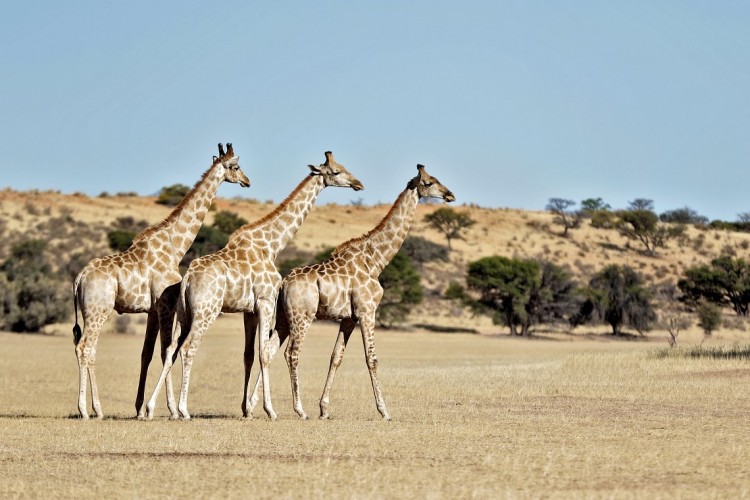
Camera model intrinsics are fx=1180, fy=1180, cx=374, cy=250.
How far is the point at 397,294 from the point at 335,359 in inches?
1576

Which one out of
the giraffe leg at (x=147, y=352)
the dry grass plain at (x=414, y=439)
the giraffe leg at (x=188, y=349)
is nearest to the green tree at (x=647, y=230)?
the dry grass plain at (x=414, y=439)

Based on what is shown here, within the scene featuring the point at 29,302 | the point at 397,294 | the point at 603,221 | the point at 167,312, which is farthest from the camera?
the point at 603,221

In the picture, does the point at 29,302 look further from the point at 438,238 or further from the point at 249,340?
the point at 438,238

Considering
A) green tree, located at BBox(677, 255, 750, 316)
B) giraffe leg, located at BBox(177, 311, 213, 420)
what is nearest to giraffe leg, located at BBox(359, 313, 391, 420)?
giraffe leg, located at BBox(177, 311, 213, 420)

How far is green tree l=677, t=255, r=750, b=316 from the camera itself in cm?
6006

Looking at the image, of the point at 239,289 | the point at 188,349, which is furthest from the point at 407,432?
the point at 188,349

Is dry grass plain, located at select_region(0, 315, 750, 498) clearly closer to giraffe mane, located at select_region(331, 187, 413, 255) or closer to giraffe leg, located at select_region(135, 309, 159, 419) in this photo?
giraffe leg, located at select_region(135, 309, 159, 419)

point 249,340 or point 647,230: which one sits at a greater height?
point 647,230

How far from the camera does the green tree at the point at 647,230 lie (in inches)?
3759

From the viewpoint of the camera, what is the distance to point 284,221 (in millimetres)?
17297

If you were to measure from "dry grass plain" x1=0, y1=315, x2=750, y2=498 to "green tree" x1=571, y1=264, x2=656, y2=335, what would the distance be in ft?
96.1

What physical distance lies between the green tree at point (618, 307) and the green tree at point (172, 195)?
149 feet

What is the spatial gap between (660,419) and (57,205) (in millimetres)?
75415

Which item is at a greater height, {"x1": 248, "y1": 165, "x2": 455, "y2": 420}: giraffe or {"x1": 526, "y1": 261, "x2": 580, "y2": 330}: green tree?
{"x1": 526, "y1": 261, "x2": 580, "y2": 330}: green tree
